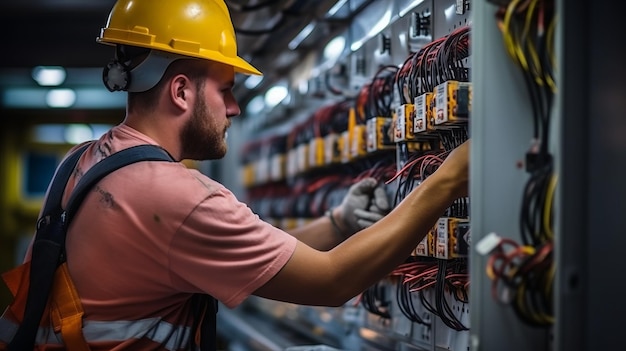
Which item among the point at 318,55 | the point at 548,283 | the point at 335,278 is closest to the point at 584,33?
the point at 548,283

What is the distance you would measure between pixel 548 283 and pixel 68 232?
1.03 m

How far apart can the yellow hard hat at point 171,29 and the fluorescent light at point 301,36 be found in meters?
1.19

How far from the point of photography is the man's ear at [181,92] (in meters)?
1.95

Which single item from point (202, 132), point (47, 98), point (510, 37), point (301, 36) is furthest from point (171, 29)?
point (47, 98)

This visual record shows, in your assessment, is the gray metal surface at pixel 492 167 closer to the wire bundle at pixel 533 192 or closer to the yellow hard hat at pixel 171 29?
the wire bundle at pixel 533 192

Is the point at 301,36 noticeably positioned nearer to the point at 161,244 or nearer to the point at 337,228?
the point at 337,228

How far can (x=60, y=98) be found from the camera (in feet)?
22.9

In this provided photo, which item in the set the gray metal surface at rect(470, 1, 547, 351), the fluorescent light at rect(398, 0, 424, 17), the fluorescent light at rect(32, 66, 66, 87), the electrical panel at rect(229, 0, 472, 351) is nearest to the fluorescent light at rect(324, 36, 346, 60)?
the electrical panel at rect(229, 0, 472, 351)

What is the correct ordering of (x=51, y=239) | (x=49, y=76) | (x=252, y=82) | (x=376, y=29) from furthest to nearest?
(x=49, y=76), (x=252, y=82), (x=376, y=29), (x=51, y=239)

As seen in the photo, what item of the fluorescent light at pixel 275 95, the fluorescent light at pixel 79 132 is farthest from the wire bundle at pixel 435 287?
the fluorescent light at pixel 79 132

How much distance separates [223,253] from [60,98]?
566cm

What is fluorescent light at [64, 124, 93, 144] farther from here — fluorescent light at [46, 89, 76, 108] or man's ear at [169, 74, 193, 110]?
man's ear at [169, 74, 193, 110]

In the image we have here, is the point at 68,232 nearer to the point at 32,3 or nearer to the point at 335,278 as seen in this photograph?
the point at 335,278

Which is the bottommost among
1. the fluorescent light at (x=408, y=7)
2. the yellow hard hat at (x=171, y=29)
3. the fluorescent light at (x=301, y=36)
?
the yellow hard hat at (x=171, y=29)
